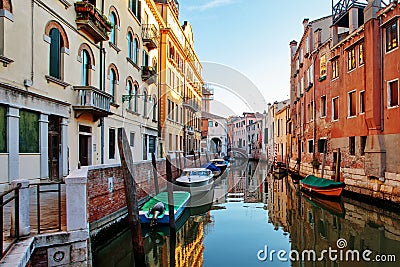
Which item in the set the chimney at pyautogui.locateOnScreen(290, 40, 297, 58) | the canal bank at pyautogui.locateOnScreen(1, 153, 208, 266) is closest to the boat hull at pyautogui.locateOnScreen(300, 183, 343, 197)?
the canal bank at pyautogui.locateOnScreen(1, 153, 208, 266)

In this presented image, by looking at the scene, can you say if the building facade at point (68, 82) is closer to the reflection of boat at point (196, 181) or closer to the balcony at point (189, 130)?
the reflection of boat at point (196, 181)

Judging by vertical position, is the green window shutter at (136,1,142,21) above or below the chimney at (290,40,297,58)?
below

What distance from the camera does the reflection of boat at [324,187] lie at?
41.1 ft

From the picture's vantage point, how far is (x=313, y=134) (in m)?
18.4

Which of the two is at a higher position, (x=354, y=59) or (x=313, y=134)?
(x=354, y=59)

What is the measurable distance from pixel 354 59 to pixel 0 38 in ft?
40.0

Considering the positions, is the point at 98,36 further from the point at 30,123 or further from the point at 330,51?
the point at 330,51

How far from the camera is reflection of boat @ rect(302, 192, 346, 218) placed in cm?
1112

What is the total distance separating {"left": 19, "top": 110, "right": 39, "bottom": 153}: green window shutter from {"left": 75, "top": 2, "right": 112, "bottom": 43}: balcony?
129 inches

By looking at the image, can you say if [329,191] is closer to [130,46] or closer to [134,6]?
[130,46]

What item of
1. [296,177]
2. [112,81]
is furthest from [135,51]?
[296,177]

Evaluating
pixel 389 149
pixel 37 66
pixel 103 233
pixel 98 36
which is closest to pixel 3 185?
pixel 103 233

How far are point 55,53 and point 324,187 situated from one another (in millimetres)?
10557

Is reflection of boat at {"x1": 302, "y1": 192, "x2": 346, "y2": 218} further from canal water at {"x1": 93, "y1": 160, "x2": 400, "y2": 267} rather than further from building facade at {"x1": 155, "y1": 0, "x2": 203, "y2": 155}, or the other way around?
building facade at {"x1": 155, "y1": 0, "x2": 203, "y2": 155}
